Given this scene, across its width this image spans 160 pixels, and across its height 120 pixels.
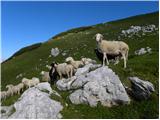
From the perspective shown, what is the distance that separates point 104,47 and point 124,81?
5508 mm

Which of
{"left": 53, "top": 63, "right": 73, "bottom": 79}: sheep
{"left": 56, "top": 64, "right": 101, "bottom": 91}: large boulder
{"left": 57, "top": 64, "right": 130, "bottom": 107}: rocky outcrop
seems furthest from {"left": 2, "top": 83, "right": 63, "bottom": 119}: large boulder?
{"left": 53, "top": 63, "right": 73, "bottom": 79}: sheep

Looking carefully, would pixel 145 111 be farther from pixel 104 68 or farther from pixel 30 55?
pixel 30 55

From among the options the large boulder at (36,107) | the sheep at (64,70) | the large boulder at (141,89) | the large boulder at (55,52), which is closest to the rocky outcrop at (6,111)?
the large boulder at (36,107)

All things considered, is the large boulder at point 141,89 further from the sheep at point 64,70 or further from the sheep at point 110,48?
the sheep at point 64,70

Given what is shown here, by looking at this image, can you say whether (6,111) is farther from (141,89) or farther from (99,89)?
(141,89)

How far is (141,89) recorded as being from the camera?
968 inches

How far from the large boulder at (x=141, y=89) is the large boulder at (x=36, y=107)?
5683 millimetres

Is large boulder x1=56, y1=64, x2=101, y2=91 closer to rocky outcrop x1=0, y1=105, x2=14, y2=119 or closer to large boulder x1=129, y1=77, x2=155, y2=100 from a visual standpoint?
large boulder x1=129, y1=77, x2=155, y2=100

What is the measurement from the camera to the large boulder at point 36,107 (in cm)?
2225

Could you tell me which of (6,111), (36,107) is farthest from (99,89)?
(6,111)

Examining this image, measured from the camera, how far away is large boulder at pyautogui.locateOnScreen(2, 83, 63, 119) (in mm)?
22250

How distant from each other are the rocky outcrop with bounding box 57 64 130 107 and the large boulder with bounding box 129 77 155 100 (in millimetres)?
800

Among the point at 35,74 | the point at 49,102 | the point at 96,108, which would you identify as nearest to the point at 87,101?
the point at 96,108

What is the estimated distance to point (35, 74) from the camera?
68.0 m
